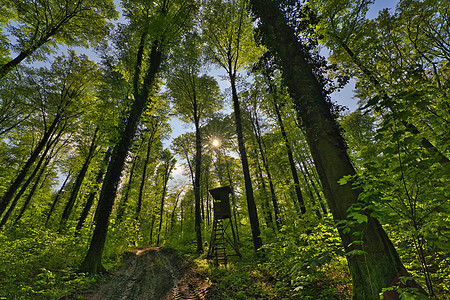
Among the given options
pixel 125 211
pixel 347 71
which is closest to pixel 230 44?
pixel 347 71

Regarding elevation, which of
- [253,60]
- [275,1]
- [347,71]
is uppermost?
[253,60]

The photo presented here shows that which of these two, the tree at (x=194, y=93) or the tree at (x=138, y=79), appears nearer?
the tree at (x=138, y=79)

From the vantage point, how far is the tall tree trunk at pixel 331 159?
91.7 inches

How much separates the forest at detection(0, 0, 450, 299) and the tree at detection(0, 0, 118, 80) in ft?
0.20

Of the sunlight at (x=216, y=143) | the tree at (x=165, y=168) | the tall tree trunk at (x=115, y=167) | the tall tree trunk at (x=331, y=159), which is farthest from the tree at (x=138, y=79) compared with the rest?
the tree at (x=165, y=168)

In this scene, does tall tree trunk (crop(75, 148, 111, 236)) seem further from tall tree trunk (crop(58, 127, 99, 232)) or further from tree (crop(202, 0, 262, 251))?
tree (crop(202, 0, 262, 251))

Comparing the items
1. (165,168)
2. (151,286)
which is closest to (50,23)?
(151,286)

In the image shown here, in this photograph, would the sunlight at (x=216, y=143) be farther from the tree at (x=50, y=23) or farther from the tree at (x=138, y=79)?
the tree at (x=50, y=23)

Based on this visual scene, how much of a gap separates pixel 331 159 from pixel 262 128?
1222 centimetres

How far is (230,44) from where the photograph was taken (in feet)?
37.7

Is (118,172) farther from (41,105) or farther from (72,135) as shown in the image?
(72,135)

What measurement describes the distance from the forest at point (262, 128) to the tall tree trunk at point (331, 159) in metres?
0.02

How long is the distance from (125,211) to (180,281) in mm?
11612

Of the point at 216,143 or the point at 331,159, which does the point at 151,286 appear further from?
the point at 216,143
